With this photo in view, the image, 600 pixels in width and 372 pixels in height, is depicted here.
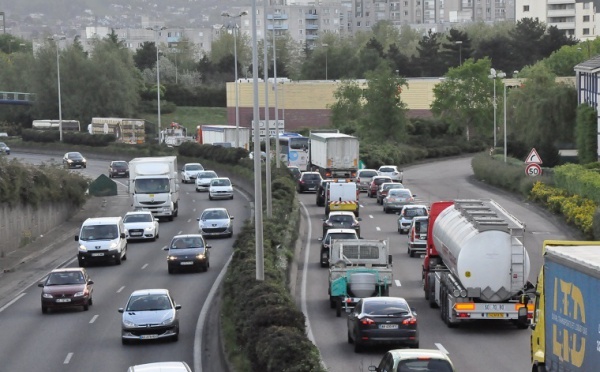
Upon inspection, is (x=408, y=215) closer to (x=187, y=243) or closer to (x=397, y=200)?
(x=397, y=200)

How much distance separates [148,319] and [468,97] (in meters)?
86.5

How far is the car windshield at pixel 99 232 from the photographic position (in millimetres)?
48125

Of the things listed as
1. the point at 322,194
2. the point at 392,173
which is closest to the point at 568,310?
the point at 322,194

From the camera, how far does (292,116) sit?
464 feet

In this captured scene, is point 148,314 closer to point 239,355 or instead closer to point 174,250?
point 239,355

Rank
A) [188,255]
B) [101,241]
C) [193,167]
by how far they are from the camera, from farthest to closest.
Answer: [193,167], [101,241], [188,255]

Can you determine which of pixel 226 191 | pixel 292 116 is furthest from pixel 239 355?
pixel 292 116

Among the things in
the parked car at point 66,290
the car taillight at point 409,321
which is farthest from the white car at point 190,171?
the car taillight at point 409,321

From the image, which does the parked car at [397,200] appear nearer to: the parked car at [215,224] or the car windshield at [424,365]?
the parked car at [215,224]

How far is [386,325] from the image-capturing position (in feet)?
90.5

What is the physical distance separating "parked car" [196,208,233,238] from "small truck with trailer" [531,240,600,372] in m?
34.8

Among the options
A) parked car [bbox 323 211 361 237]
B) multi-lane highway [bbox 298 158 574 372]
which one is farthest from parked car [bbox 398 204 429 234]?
parked car [bbox 323 211 361 237]

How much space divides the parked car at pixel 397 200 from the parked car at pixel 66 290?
30.3m

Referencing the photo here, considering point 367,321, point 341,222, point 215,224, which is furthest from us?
point 215,224
